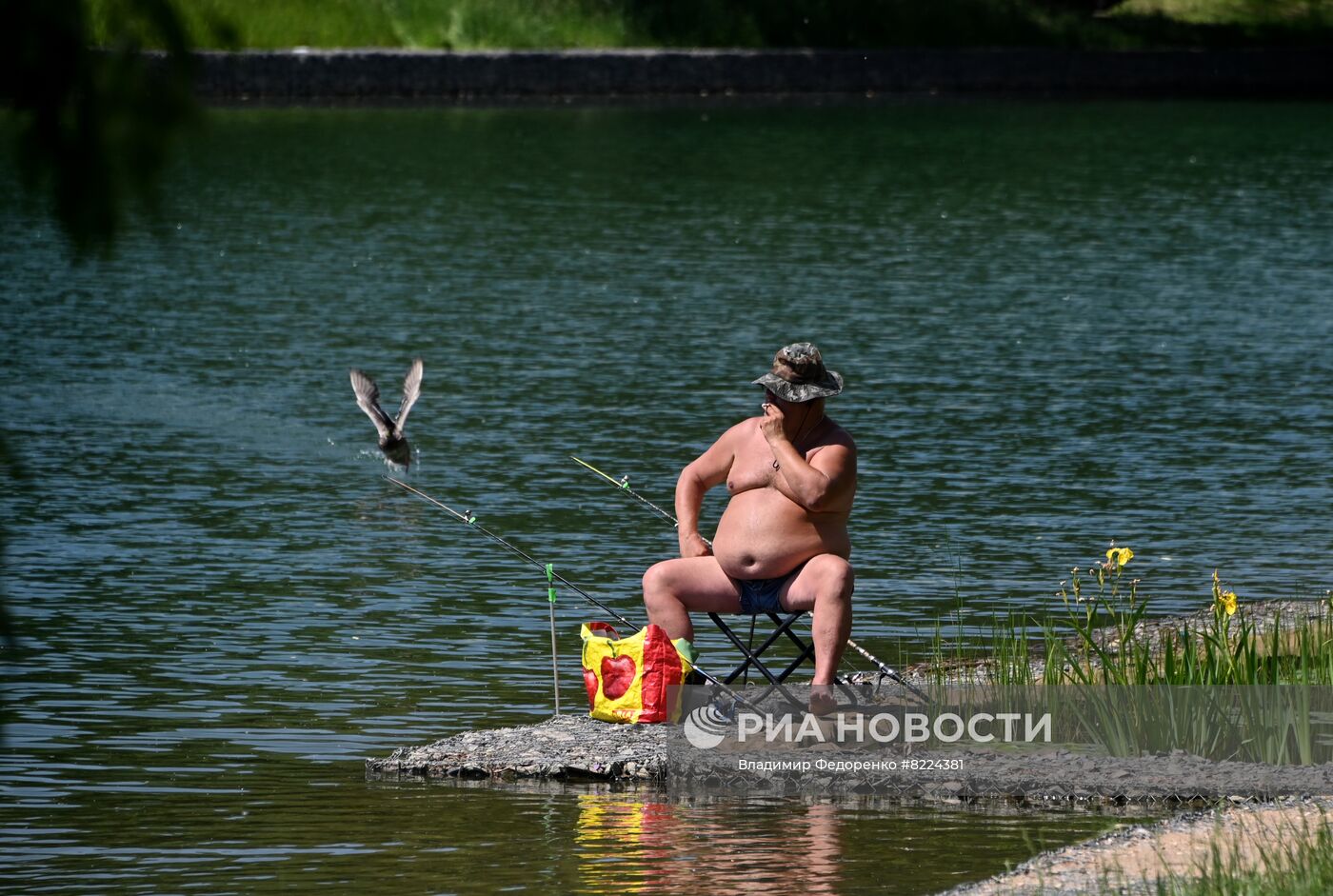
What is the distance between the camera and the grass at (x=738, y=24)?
2233 inches

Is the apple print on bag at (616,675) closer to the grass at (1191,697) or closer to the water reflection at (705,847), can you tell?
the water reflection at (705,847)

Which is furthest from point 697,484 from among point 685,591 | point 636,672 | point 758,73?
point 758,73

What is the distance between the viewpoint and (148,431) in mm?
19562

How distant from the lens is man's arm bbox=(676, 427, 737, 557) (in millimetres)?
9445

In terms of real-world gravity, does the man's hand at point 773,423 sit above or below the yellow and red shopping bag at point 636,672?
above

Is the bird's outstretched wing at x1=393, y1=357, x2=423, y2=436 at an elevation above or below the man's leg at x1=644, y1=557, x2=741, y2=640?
above

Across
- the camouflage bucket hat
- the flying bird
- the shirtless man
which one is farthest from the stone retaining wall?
the camouflage bucket hat

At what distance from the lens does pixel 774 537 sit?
9.16m

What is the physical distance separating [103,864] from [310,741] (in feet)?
5.89

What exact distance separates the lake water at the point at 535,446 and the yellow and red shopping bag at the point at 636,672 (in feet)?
1.51

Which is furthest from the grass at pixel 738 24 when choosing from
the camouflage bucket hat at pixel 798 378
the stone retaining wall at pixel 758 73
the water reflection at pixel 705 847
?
the water reflection at pixel 705 847

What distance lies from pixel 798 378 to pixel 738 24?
5102cm

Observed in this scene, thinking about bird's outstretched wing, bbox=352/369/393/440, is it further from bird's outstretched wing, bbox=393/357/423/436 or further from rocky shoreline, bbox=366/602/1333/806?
rocky shoreline, bbox=366/602/1333/806

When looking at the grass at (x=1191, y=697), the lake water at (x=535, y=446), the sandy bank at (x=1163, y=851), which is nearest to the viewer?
the sandy bank at (x=1163, y=851)
